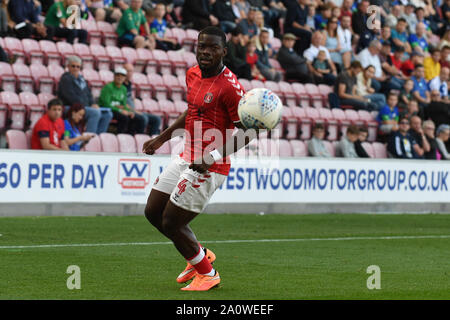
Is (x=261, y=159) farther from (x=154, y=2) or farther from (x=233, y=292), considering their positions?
(x=233, y=292)

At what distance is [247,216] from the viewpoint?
1741 centimetres

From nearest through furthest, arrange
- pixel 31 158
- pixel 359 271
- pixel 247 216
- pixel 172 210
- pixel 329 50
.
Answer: pixel 172 210, pixel 359 271, pixel 31 158, pixel 247 216, pixel 329 50

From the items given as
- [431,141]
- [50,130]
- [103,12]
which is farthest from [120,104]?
[431,141]

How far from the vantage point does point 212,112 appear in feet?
26.1

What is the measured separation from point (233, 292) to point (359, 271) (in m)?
2.22

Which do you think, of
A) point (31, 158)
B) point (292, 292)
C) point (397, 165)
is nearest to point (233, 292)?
point (292, 292)

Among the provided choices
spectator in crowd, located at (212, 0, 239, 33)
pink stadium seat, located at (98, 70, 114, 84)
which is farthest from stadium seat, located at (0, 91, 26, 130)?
spectator in crowd, located at (212, 0, 239, 33)

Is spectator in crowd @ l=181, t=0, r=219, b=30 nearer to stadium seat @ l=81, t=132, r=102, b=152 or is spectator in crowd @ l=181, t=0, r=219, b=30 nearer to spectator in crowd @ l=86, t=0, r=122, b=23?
spectator in crowd @ l=86, t=0, r=122, b=23

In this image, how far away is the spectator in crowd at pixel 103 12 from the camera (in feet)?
67.7

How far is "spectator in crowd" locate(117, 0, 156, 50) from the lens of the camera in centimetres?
2017

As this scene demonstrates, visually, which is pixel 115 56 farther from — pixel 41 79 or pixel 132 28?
pixel 41 79

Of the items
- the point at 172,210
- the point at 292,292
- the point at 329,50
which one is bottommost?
the point at 292,292

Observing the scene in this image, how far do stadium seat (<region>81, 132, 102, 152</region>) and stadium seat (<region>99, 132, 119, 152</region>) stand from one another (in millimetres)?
76

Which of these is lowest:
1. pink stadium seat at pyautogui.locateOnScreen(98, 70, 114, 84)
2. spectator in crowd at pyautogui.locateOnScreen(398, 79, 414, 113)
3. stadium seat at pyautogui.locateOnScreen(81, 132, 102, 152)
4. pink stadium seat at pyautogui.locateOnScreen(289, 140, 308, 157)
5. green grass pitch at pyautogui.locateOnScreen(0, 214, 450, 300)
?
green grass pitch at pyautogui.locateOnScreen(0, 214, 450, 300)
